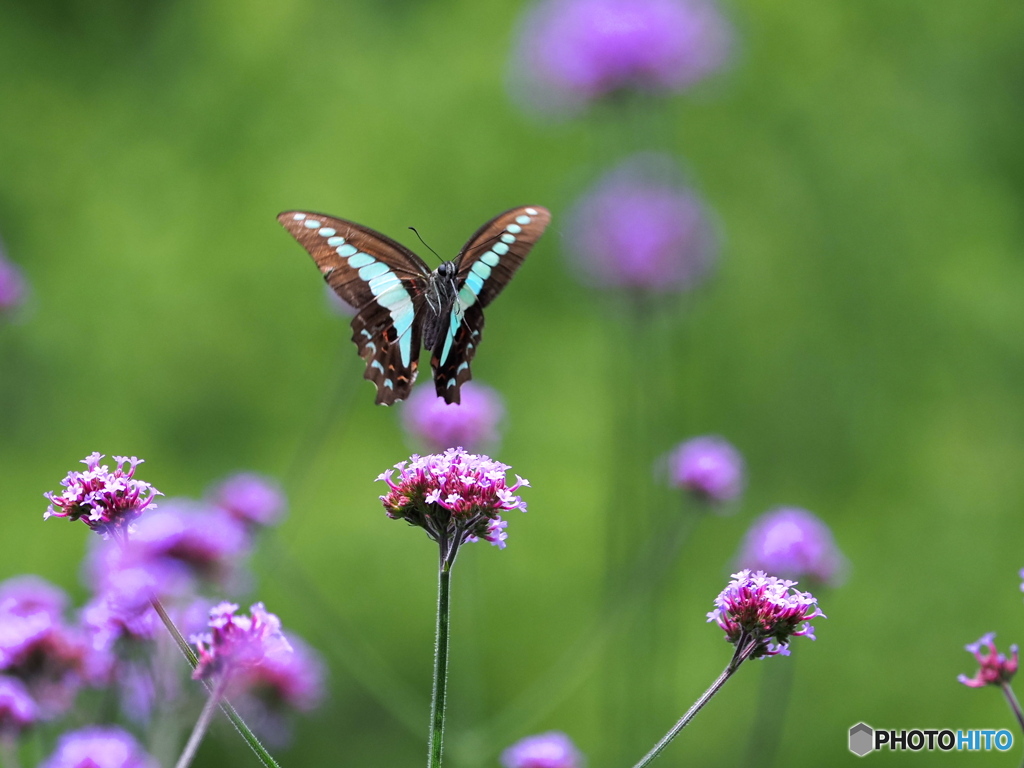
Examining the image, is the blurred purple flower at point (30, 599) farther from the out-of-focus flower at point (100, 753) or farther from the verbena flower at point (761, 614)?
the verbena flower at point (761, 614)

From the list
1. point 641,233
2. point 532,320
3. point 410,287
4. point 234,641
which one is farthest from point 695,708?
point 532,320

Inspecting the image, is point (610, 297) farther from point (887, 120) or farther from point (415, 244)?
point (887, 120)

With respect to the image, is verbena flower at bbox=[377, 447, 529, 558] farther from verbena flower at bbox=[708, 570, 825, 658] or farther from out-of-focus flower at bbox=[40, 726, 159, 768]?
out-of-focus flower at bbox=[40, 726, 159, 768]

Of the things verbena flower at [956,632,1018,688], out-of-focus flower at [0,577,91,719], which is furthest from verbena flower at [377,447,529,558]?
out-of-focus flower at [0,577,91,719]

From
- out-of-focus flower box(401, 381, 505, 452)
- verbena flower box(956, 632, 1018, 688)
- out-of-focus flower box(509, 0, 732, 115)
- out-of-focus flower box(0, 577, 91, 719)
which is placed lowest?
out-of-focus flower box(0, 577, 91, 719)

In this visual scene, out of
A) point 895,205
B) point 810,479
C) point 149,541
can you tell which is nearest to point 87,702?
point 149,541
